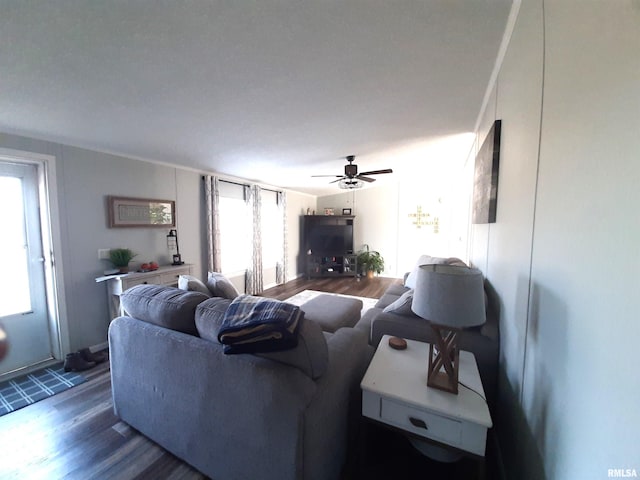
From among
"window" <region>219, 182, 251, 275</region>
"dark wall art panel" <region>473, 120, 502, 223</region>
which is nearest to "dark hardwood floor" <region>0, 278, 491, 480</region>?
"dark wall art panel" <region>473, 120, 502, 223</region>

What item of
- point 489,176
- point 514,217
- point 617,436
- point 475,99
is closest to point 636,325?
point 617,436

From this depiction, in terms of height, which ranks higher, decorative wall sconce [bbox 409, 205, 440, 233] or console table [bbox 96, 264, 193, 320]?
decorative wall sconce [bbox 409, 205, 440, 233]

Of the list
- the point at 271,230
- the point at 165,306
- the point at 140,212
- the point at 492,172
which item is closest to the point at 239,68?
the point at 165,306

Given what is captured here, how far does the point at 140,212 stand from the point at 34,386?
1858 mm

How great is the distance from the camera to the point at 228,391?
115cm

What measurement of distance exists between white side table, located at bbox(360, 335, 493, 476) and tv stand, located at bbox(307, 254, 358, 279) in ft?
15.5

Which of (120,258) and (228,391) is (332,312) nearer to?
(228,391)

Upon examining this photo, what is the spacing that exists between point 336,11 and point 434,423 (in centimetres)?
190

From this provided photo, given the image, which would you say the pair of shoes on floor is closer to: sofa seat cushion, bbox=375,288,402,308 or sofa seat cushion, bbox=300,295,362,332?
sofa seat cushion, bbox=300,295,362,332

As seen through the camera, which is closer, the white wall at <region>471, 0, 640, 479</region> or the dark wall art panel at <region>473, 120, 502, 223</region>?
the white wall at <region>471, 0, 640, 479</region>

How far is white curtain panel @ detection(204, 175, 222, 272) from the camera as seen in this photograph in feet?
12.4

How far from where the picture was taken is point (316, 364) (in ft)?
3.54

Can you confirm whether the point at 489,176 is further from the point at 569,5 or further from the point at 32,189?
the point at 32,189

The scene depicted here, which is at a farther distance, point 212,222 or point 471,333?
point 212,222
